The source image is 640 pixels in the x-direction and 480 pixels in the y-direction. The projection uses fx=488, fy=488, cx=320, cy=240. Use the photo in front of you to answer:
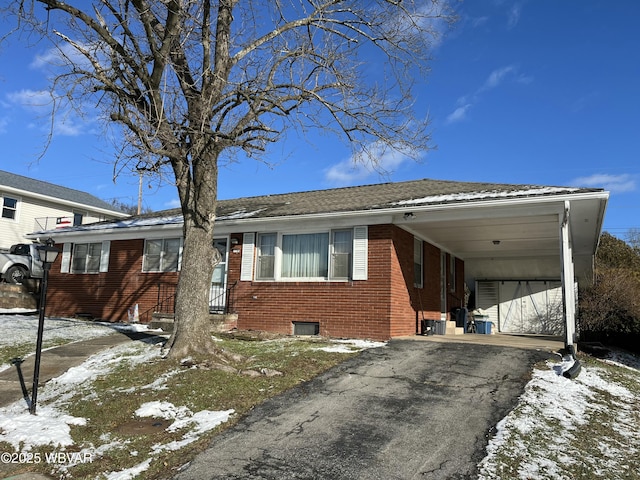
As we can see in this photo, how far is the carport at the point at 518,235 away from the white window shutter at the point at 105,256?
32.9 ft

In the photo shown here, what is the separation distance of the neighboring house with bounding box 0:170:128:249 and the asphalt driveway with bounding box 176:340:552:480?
23401mm

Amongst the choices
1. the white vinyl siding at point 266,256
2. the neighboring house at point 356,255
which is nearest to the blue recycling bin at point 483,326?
the neighboring house at point 356,255

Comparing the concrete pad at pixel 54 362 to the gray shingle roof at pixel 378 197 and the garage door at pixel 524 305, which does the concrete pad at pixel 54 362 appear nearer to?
the gray shingle roof at pixel 378 197

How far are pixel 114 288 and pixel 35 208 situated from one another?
46.7 feet

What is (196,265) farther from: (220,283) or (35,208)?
(35,208)

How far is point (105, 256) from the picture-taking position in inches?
640

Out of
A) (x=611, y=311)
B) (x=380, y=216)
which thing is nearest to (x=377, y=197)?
(x=380, y=216)

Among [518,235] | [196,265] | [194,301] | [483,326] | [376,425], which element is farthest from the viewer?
[483,326]

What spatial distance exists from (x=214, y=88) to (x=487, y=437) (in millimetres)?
7279

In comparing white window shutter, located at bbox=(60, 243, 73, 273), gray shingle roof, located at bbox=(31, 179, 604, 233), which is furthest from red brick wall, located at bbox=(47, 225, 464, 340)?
white window shutter, located at bbox=(60, 243, 73, 273)

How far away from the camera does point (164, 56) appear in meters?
8.46

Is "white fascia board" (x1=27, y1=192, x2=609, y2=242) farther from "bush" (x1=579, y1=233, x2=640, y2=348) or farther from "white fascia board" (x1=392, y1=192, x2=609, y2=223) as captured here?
"bush" (x1=579, y1=233, x2=640, y2=348)

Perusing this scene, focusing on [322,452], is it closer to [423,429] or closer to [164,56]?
[423,429]

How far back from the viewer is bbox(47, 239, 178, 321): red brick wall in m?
15.1
